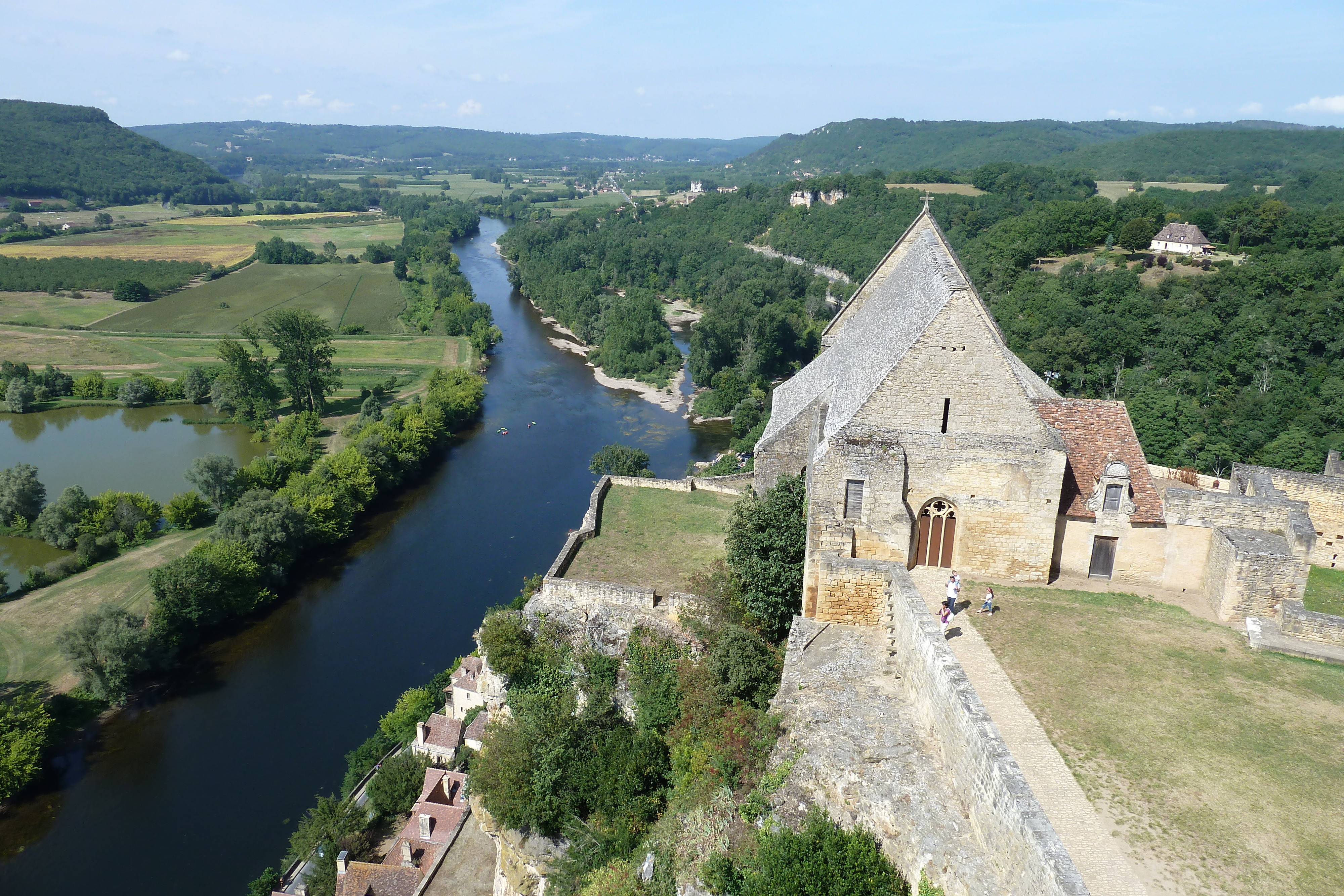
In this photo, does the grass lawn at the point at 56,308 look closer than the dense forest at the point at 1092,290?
No

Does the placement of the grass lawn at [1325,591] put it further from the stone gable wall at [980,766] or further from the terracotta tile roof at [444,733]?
the terracotta tile roof at [444,733]

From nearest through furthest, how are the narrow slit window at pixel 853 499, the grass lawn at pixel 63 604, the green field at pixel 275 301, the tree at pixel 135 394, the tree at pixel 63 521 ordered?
the narrow slit window at pixel 853 499 < the grass lawn at pixel 63 604 < the tree at pixel 63 521 < the tree at pixel 135 394 < the green field at pixel 275 301

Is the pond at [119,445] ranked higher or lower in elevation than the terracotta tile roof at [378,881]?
higher

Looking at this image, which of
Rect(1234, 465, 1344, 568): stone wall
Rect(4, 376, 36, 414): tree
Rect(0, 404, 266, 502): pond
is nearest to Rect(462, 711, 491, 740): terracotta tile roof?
Rect(1234, 465, 1344, 568): stone wall

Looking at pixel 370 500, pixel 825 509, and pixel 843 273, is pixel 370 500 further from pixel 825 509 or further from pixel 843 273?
pixel 843 273

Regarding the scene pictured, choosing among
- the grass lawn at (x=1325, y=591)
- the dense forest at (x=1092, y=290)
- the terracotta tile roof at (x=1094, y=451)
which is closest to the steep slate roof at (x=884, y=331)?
the terracotta tile roof at (x=1094, y=451)

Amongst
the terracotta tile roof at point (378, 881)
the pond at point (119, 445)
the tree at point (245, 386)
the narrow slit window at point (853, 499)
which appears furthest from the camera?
the tree at point (245, 386)

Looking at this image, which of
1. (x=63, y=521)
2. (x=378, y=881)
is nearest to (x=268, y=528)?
(x=63, y=521)
